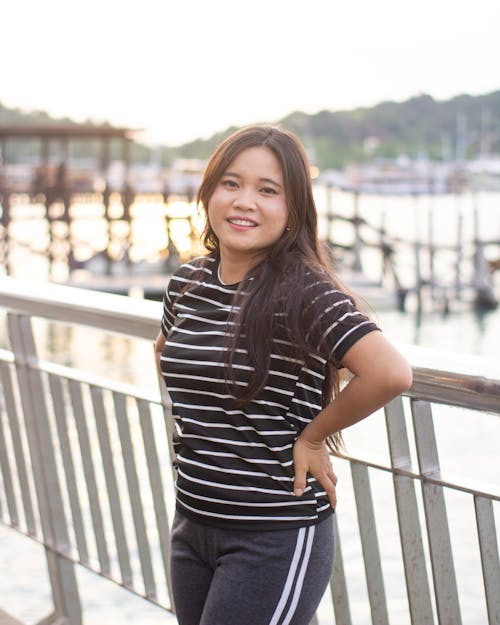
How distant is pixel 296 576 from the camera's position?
6.35ft

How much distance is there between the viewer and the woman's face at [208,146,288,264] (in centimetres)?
199

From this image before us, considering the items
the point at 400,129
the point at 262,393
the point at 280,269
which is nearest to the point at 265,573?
the point at 262,393

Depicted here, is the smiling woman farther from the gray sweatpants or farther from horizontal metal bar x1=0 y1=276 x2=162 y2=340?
horizontal metal bar x1=0 y1=276 x2=162 y2=340

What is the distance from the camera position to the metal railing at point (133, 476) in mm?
2100

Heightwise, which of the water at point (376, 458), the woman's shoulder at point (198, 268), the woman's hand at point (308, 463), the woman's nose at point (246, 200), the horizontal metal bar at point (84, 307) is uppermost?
the woman's nose at point (246, 200)

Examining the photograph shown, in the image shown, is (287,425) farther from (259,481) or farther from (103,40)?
(103,40)

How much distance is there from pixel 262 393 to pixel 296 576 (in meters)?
0.32

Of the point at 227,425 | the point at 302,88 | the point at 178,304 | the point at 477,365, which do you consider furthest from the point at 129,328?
the point at 302,88

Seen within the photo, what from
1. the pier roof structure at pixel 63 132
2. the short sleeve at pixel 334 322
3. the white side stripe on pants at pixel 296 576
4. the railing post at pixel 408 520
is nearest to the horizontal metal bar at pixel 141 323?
the railing post at pixel 408 520

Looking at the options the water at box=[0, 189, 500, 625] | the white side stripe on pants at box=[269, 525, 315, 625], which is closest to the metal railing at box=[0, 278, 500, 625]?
the water at box=[0, 189, 500, 625]

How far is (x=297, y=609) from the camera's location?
1962 millimetres

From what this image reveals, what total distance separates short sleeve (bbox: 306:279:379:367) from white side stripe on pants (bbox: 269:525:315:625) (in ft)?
1.03

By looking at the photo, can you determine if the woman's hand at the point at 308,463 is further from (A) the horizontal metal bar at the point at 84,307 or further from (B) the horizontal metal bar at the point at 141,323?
(A) the horizontal metal bar at the point at 84,307

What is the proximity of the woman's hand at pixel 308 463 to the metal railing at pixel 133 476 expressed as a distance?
239 millimetres
